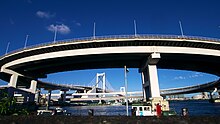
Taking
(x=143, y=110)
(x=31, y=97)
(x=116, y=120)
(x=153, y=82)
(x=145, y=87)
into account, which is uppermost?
(x=153, y=82)

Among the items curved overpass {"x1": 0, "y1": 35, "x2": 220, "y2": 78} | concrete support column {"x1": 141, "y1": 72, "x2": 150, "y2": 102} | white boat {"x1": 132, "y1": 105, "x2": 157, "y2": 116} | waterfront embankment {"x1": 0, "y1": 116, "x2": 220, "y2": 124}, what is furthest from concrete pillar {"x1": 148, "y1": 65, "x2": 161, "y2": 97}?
waterfront embankment {"x1": 0, "y1": 116, "x2": 220, "y2": 124}

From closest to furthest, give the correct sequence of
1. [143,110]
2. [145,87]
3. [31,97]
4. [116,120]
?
1. [116,120]
2. [143,110]
3. [145,87]
4. [31,97]

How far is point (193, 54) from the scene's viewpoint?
4534 centimetres

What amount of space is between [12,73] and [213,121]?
221 ft

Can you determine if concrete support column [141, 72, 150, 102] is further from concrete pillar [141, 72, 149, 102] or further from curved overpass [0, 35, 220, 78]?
curved overpass [0, 35, 220, 78]

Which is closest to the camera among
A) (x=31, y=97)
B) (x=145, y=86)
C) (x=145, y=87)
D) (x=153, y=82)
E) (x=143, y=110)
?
(x=143, y=110)

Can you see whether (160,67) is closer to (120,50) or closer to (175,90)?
(120,50)

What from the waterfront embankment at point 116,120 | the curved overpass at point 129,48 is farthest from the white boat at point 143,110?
the waterfront embankment at point 116,120

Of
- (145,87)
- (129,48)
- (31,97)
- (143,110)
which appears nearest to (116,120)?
(143,110)

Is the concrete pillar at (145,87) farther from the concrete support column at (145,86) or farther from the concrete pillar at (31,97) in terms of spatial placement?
the concrete pillar at (31,97)

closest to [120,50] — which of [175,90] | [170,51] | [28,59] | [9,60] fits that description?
[170,51]

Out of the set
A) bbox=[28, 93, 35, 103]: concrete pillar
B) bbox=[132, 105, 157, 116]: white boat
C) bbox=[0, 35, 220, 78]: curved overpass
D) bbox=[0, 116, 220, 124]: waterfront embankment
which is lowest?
bbox=[132, 105, 157, 116]: white boat

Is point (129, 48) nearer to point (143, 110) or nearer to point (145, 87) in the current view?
point (145, 87)

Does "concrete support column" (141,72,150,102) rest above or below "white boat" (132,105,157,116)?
above
